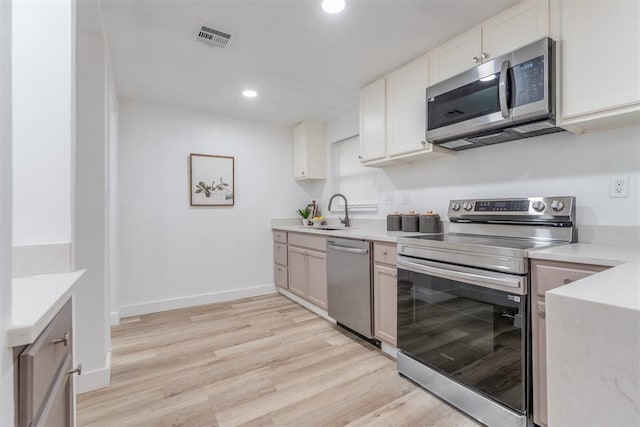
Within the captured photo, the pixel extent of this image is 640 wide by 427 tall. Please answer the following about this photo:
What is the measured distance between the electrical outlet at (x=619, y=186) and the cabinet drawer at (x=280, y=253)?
9.62ft

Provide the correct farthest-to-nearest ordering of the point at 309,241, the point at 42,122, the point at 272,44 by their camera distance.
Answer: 1. the point at 309,241
2. the point at 272,44
3. the point at 42,122

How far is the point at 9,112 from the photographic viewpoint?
584mm

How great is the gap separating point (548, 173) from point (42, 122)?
252 cm

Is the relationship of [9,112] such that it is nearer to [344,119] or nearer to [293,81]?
[293,81]

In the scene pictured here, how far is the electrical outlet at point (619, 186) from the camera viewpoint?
1569mm

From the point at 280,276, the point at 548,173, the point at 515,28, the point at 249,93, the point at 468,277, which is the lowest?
the point at 280,276

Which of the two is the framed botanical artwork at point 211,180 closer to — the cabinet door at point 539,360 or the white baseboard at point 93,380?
the white baseboard at point 93,380

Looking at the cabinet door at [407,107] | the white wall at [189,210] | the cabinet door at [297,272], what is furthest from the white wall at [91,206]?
the cabinet door at [407,107]

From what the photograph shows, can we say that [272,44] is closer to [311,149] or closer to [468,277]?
[311,149]

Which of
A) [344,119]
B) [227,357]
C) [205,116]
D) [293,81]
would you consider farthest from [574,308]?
[205,116]

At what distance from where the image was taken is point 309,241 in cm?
317

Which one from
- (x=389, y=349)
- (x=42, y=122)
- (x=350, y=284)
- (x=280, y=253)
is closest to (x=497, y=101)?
(x=350, y=284)

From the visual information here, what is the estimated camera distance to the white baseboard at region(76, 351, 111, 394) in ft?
6.13

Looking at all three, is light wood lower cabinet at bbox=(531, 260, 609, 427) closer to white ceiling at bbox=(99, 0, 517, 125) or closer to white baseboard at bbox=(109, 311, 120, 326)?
white ceiling at bbox=(99, 0, 517, 125)
